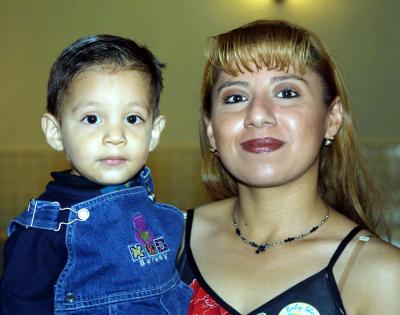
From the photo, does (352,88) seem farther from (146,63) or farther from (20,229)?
(20,229)

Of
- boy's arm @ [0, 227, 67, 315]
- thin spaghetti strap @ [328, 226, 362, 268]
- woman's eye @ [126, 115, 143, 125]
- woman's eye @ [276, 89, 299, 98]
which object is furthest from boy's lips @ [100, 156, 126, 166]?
thin spaghetti strap @ [328, 226, 362, 268]

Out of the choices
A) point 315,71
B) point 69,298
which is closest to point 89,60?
point 69,298

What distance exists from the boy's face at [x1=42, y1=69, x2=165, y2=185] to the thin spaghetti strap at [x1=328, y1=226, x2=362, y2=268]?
0.61m

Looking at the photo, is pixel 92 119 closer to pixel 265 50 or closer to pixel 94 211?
pixel 94 211

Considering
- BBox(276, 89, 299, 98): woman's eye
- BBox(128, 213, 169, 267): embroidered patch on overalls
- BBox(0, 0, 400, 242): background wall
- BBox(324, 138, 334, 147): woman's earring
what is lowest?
BBox(0, 0, 400, 242): background wall

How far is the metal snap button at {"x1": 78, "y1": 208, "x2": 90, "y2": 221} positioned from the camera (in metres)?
1.53

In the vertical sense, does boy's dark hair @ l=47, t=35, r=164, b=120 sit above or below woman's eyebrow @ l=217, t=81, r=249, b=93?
above

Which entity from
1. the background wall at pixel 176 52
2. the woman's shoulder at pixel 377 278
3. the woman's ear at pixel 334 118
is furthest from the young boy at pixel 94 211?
the background wall at pixel 176 52

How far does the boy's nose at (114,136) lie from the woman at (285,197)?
448 millimetres

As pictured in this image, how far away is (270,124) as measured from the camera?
5.94ft

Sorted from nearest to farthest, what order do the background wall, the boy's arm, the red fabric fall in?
the boy's arm < the red fabric < the background wall

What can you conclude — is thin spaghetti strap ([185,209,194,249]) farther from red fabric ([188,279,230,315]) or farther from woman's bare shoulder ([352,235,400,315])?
woman's bare shoulder ([352,235,400,315])

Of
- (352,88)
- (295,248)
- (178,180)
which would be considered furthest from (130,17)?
(295,248)

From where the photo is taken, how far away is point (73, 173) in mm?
1628
